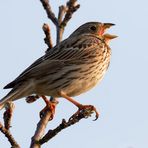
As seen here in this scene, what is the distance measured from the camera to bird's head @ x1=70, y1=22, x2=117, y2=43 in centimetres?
807

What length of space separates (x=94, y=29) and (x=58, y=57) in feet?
4.39

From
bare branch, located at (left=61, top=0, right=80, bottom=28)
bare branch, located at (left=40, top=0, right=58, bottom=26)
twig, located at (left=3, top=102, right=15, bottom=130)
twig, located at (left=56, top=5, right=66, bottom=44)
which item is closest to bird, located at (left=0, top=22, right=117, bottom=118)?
twig, located at (left=56, top=5, right=66, bottom=44)

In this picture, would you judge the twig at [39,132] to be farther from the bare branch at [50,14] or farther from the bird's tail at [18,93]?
the bare branch at [50,14]

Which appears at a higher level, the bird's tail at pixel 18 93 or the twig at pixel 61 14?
the twig at pixel 61 14

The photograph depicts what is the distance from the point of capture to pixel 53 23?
21.0 ft

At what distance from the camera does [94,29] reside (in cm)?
827

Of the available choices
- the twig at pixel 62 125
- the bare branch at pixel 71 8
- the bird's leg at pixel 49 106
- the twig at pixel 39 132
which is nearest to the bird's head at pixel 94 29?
the bird's leg at pixel 49 106

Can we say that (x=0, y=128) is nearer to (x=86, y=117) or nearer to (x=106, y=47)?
(x=86, y=117)

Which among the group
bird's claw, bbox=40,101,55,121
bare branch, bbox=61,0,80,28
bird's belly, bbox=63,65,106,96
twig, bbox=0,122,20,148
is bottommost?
bird's belly, bbox=63,65,106,96

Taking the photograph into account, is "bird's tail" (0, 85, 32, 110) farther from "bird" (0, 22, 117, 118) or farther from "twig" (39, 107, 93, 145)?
"twig" (39, 107, 93, 145)

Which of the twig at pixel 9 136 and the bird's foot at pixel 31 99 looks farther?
the bird's foot at pixel 31 99

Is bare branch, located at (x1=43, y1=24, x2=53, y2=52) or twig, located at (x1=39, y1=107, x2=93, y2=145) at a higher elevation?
bare branch, located at (x1=43, y1=24, x2=53, y2=52)

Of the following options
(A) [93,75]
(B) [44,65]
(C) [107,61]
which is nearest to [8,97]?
(B) [44,65]

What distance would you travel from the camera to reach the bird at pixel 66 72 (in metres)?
6.52
